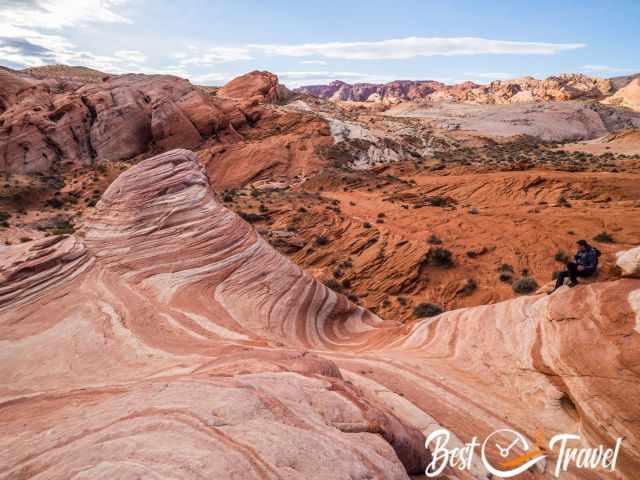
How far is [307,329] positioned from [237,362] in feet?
12.8

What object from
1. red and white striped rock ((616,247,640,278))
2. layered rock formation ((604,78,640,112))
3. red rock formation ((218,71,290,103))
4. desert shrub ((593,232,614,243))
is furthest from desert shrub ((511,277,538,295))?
layered rock formation ((604,78,640,112))

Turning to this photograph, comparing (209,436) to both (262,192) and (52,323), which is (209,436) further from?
(262,192)

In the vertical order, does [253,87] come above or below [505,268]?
above

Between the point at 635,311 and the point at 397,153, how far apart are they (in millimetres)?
34577

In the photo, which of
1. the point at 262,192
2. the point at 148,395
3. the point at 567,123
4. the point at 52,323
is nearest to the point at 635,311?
the point at 148,395

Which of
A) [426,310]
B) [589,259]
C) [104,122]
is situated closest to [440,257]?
[426,310]

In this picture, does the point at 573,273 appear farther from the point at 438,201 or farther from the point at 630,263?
the point at 438,201

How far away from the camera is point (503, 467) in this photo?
4.22m

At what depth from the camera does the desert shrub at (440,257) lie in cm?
1470

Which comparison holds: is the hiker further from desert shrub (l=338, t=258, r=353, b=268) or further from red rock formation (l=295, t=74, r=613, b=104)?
red rock formation (l=295, t=74, r=613, b=104)

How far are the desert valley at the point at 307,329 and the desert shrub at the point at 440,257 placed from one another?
141mm

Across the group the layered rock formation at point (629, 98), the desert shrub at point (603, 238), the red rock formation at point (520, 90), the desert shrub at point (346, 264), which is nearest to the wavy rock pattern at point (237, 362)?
the desert shrub at point (346, 264)

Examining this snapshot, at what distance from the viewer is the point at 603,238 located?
48.9 ft

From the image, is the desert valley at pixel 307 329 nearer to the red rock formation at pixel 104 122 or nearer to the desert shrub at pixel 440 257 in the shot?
the desert shrub at pixel 440 257
